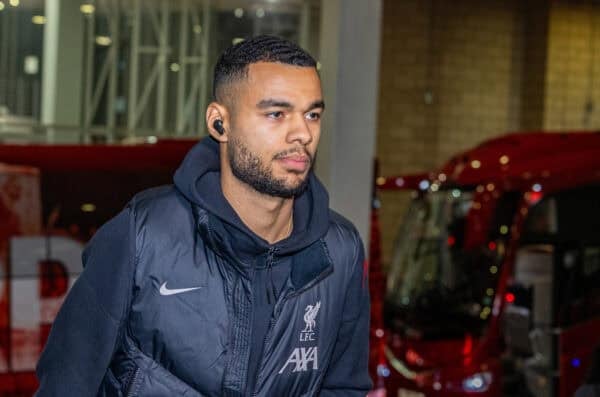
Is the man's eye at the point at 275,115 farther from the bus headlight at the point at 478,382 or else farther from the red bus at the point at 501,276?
the bus headlight at the point at 478,382

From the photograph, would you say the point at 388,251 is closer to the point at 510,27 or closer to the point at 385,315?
the point at 510,27

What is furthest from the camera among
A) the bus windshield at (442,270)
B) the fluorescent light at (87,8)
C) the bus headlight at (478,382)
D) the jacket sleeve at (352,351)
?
the bus windshield at (442,270)

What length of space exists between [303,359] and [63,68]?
8.60ft

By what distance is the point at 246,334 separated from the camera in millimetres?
2475

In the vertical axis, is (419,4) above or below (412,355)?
above

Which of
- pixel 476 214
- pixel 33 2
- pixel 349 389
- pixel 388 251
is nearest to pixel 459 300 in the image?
pixel 476 214

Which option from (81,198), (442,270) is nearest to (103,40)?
(81,198)

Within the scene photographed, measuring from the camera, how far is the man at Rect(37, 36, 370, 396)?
2.43 metres

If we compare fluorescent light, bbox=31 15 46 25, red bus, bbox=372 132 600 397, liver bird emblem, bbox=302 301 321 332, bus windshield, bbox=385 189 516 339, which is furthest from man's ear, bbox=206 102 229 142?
bus windshield, bbox=385 189 516 339

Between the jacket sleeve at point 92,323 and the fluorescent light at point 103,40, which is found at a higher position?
the fluorescent light at point 103,40

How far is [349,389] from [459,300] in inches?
226

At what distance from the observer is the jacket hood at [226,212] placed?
249 cm

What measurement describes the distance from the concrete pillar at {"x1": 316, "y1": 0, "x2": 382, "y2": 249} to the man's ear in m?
2.36

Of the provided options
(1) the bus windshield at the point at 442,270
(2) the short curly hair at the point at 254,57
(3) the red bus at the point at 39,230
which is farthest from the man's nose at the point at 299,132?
(1) the bus windshield at the point at 442,270
